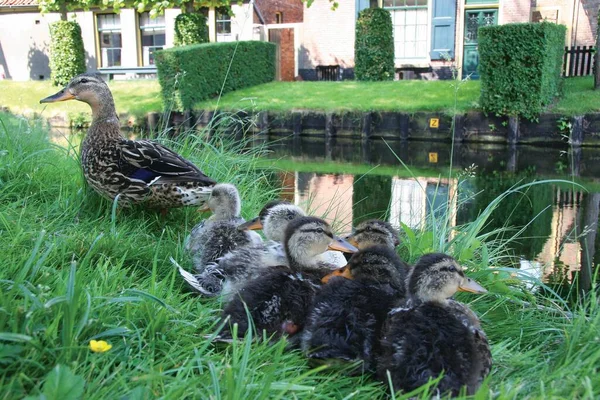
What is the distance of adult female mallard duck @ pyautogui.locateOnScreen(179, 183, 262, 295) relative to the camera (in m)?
3.41

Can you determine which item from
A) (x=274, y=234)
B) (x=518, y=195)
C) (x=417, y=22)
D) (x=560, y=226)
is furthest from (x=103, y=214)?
(x=417, y=22)

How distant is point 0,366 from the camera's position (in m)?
1.82

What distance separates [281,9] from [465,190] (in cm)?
2305

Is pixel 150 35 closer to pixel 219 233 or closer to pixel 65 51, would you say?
pixel 65 51

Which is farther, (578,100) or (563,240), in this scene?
(578,100)

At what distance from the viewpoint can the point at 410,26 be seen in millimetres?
23219

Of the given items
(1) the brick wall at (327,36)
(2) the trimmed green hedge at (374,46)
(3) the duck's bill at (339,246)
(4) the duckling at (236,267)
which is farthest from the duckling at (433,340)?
(1) the brick wall at (327,36)

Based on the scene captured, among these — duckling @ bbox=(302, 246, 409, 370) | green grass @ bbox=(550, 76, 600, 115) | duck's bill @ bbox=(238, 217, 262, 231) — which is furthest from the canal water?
duckling @ bbox=(302, 246, 409, 370)

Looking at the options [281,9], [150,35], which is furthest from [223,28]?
[281,9]

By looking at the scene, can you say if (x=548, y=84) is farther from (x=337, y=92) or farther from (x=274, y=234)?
(x=274, y=234)

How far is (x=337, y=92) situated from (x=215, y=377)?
16425 mm

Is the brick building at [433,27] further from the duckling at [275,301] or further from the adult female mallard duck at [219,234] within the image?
the duckling at [275,301]

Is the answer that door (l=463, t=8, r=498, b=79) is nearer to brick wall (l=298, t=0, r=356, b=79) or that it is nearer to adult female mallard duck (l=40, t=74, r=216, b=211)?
brick wall (l=298, t=0, r=356, b=79)

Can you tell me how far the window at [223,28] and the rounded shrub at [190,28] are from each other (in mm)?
3659
